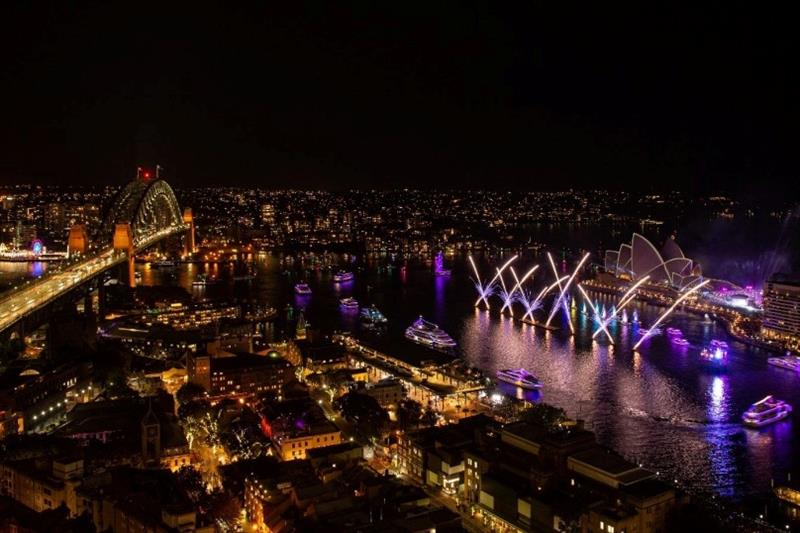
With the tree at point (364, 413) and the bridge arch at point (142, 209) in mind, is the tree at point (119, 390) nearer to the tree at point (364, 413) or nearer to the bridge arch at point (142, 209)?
the tree at point (364, 413)

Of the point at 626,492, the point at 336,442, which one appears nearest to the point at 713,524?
the point at 626,492

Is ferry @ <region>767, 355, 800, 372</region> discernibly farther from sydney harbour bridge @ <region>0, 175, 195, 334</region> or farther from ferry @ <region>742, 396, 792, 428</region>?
sydney harbour bridge @ <region>0, 175, 195, 334</region>

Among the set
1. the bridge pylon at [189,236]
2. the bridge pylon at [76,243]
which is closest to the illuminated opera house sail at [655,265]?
the bridge pylon at [76,243]

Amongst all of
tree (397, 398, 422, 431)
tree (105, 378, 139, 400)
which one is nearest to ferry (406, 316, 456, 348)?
tree (397, 398, 422, 431)

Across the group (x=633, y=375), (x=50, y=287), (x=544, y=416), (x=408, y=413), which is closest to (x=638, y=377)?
(x=633, y=375)

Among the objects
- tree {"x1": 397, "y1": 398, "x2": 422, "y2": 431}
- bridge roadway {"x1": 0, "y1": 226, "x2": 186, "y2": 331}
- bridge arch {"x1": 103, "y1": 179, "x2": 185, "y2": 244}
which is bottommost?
tree {"x1": 397, "y1": 398, "x2": 422, "y2": 431}

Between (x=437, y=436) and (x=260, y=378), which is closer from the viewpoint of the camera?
(x=437, y=436)

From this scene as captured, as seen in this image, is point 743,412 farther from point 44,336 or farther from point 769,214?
point 769,214
